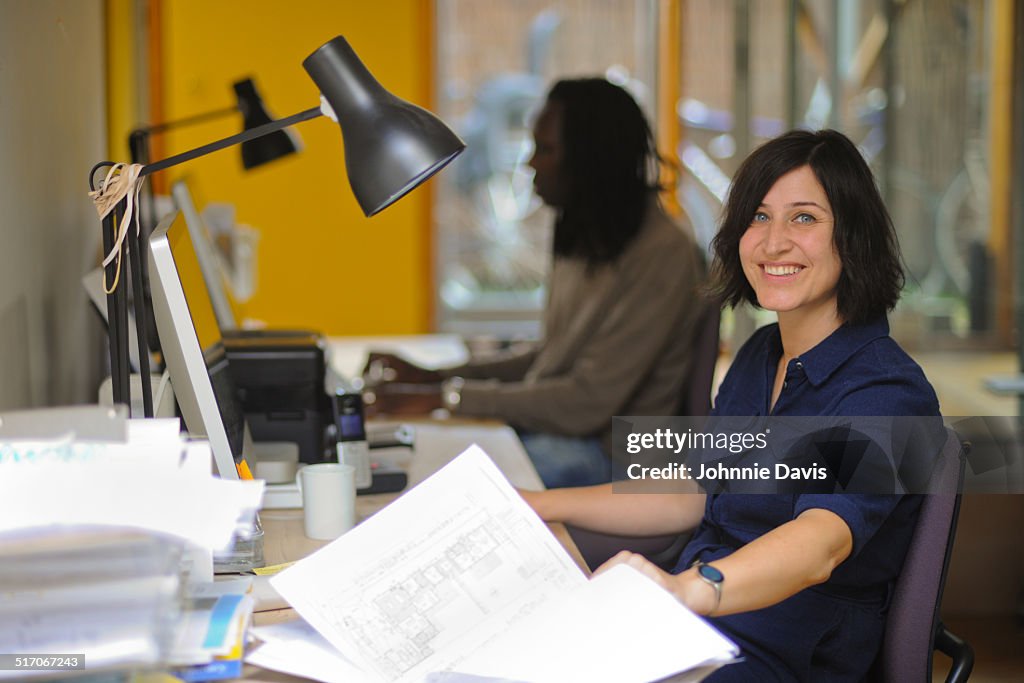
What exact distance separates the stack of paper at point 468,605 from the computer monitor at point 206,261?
1.24 metres

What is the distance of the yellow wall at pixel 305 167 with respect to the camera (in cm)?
595

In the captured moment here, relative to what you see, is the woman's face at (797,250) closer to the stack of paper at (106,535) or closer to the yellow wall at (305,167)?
the stack of paper at (106,535)

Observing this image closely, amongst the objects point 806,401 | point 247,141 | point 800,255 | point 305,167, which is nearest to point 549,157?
point 247,141

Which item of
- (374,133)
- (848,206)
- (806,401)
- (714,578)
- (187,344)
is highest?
(374,133)

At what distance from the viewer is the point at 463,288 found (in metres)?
6.45

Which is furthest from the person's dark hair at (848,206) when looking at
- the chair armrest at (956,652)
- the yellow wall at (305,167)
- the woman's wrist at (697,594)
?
the yellow wall at (305,167)

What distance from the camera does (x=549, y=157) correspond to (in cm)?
288

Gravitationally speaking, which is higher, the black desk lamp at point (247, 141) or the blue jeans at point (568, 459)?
the black desk lamp at point (247, 141)

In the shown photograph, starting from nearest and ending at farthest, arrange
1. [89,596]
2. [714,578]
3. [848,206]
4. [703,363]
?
[89,596], [714,578], [848,206], [703,363]

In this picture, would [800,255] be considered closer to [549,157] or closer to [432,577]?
[432,577]

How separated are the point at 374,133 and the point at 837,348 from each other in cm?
→ 69

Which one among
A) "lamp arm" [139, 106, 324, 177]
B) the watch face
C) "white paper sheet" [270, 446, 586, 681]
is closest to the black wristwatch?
the watch face

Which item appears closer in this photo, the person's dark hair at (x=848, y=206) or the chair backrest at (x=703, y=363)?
the person's dark hair at (x=848, y=206)

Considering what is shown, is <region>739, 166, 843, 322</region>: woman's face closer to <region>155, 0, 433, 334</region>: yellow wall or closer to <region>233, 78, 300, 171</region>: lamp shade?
<region>233, 78, 300, 171</region>: lamp shade
